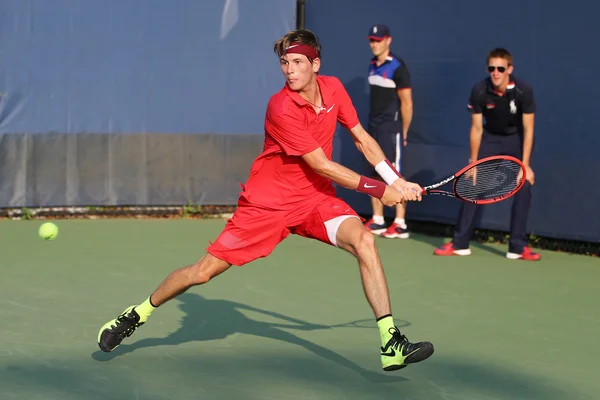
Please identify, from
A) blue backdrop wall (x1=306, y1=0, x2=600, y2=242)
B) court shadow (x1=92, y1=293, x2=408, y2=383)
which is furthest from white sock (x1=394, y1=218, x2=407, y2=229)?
court shadow (x1=92, y1=293, x2=408, y2=383)

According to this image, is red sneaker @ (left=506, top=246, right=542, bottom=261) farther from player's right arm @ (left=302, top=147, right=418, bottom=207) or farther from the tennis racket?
Answer: player's right arm @ (left=302, top=147, right=418, bottom=207)

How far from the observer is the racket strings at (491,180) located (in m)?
5.81

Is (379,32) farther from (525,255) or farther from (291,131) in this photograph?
(291,131)

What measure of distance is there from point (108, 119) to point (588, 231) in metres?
4.79

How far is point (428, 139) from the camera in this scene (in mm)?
10117

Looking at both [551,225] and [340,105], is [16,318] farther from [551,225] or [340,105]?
[551,225]

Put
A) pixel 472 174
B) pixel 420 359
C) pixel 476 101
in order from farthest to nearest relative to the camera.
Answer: pixel 476 101, pixel 472 174, pixel 420 359

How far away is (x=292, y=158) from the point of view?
5.32 m

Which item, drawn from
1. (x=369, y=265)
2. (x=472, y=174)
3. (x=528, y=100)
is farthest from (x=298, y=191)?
(x=528, y=100)

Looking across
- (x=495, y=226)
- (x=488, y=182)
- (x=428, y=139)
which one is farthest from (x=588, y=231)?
(x=488, y=182)

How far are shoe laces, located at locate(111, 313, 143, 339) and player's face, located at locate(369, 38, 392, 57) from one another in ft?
16.4

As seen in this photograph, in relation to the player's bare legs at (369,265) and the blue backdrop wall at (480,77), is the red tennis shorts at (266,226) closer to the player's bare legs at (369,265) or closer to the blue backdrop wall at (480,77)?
the player's bare legs at (369,265)

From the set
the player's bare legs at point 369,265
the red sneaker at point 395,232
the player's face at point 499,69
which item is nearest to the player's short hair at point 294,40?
the player's bare legs at point 369,265

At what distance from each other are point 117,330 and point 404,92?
204 inches
